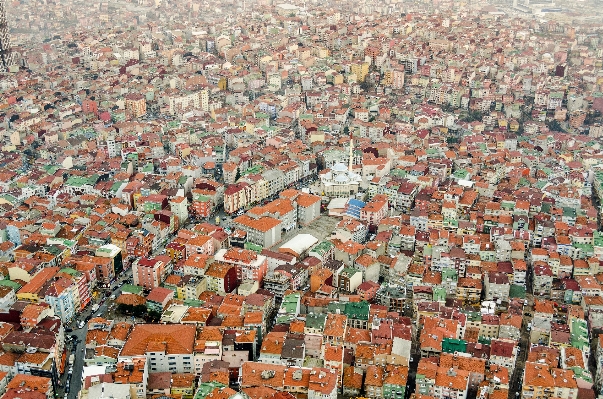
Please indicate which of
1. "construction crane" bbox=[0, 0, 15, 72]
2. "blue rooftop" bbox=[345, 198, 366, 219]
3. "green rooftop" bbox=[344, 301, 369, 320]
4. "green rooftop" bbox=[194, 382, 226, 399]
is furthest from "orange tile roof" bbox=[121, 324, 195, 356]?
"construction crane" bbox=[0, 0, 15, 72]

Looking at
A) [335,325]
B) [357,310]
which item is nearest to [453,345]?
[357,310]

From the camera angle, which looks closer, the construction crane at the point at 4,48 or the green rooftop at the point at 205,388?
the green rooftop at the point at 205,388

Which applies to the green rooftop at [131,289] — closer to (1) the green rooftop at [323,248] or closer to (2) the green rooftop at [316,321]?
(2) the green rooftop at [316,321]

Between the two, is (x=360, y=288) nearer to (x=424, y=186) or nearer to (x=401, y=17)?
(x=424, y=186)

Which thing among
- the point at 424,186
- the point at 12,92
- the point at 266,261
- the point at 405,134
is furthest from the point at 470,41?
the point at 266,261

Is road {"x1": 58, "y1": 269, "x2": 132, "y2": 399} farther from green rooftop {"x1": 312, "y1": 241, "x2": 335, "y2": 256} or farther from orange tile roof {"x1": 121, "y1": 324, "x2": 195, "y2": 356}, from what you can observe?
green rooftop {"x1": 312, "y1": 241, "x2": 335, "y2": 256}

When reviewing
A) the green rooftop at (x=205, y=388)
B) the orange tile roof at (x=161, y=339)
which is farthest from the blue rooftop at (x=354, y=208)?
the green rooftop at (x=205, y=388)

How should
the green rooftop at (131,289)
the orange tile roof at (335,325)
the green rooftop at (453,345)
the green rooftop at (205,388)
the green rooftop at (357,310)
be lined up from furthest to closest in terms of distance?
the green rooftop at (131,289) → the green rooftop at (357,310) → the orange tile roof at (335,325) → the green rooftop at (453,345) → the green rooftop at (205,388)

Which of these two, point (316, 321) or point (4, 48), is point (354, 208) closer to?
point (316, 321)
